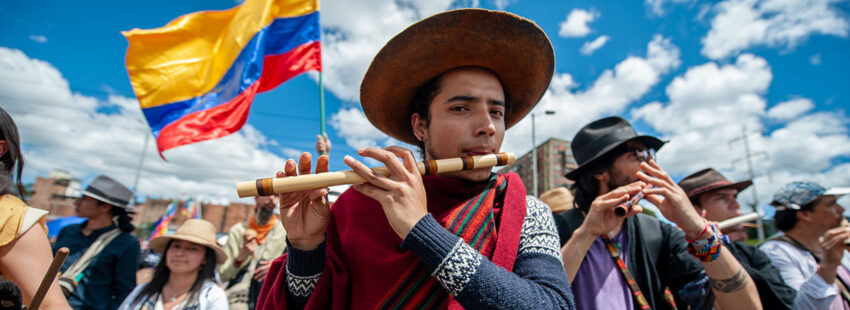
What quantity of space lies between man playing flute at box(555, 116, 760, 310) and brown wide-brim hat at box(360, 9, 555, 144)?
2.71ft

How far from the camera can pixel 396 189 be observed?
1.18m

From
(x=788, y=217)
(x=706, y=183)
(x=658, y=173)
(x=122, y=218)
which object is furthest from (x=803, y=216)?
(x=122, y=218)

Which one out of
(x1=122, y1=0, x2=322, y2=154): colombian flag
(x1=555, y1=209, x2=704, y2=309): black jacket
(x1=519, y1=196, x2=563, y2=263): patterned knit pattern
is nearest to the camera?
(x1=519, y1=196, x2=563, y2=263): patterned knit pattern

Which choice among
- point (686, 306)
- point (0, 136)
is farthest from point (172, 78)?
point (686, 306)

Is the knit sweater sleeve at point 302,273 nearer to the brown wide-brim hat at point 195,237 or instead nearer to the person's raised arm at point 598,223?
the person's raised arm at point 598,223

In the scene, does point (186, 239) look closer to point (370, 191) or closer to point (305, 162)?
point (305, 162)

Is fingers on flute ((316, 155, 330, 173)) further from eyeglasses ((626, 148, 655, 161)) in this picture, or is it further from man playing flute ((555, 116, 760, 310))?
eyeglasses ((626, 148, 655, 161))

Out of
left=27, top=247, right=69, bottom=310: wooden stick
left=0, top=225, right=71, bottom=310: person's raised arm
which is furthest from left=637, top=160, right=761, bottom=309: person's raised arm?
left=0, top=225, right=71, bottom=310: person's raised arm

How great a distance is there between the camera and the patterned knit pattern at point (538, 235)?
1386 mm

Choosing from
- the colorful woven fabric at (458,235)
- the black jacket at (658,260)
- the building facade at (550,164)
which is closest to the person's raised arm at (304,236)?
the colorful woven fabric at (458,235)

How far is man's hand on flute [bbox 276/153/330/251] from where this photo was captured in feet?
4.71

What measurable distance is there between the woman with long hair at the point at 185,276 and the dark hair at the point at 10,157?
1676mm

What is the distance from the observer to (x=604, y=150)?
2584 mm

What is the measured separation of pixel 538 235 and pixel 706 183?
3.29 metres
